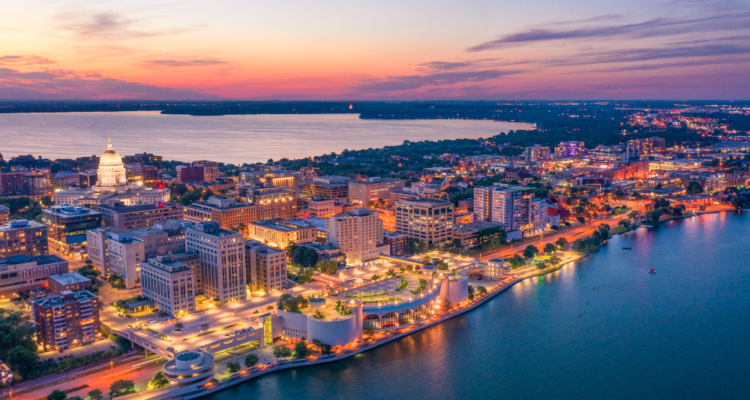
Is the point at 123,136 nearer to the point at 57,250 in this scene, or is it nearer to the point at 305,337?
the point at 57,250

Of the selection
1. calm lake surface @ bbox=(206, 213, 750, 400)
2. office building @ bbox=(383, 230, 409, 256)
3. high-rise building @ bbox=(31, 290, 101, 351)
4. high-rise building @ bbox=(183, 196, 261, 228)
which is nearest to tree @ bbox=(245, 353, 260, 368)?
calm lake surface @ bbox=(206, 213, 750, 400)

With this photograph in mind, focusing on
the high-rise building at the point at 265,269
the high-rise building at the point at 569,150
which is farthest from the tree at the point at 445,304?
the high-rise building at the point at 569,150

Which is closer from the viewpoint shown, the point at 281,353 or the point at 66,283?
the point at 281,353

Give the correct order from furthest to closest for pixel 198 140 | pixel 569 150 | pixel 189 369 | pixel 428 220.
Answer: pixel 198 140, pixel 569 150, pixel 428 220, pixel 189 369

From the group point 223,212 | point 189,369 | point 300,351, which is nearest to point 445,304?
point 300,351

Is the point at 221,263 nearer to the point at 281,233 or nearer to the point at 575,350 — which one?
the point at 281,233

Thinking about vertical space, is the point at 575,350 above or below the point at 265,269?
below
